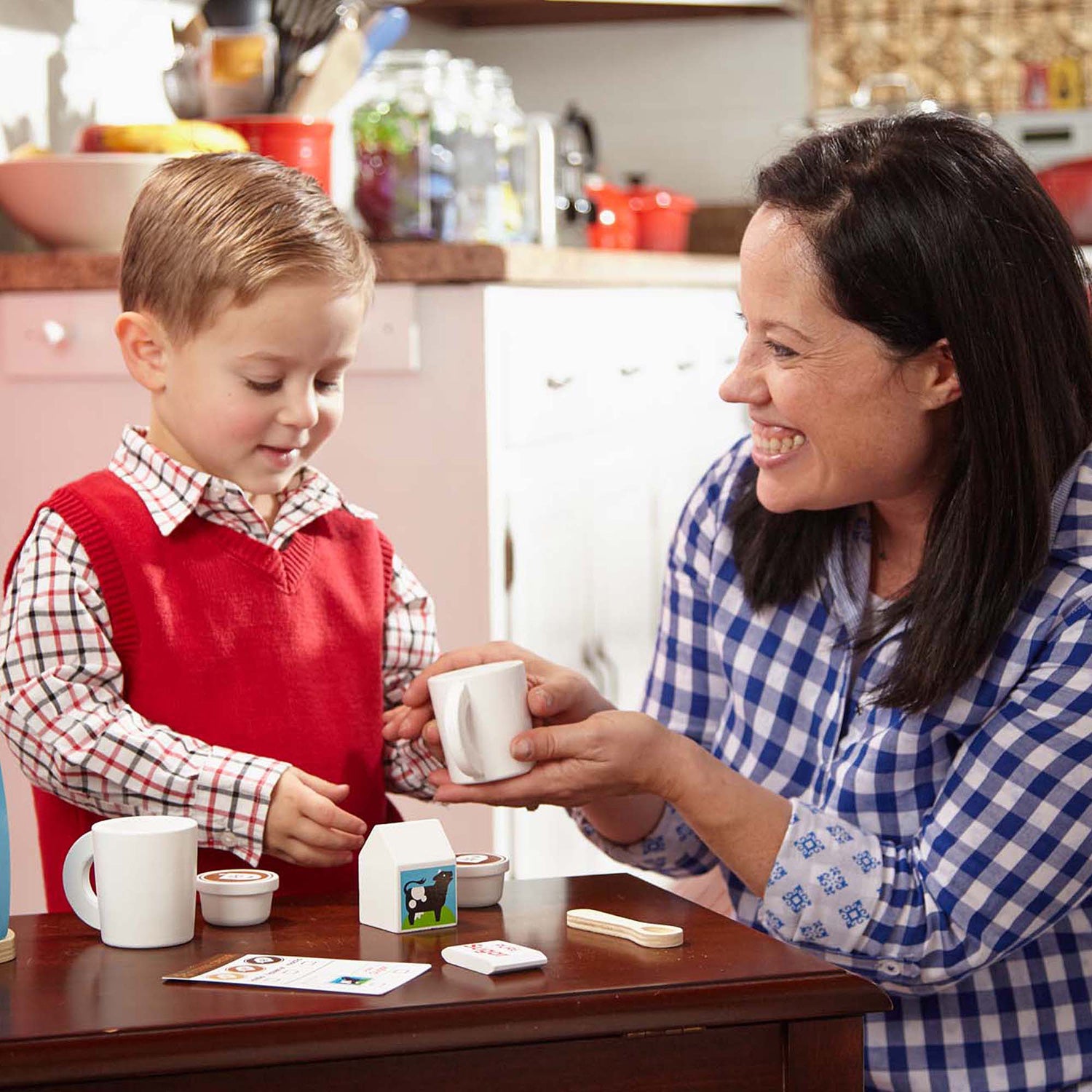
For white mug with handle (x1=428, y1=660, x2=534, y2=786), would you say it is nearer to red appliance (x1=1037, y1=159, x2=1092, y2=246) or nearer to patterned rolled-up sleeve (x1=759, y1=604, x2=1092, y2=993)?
patterned rolled-up sleeve (x1=759, y1=604, x2=1092, y2=993)

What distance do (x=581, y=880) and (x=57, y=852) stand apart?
17.3 inches

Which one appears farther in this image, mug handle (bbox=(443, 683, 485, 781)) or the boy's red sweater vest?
the boy's red sweater vest

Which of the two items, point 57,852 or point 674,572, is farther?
point 674,572

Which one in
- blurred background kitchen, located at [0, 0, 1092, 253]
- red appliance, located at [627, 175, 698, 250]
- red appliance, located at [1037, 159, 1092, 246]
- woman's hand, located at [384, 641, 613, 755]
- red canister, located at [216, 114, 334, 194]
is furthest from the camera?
red appliance, located at [1037, 159, 1092, 246]

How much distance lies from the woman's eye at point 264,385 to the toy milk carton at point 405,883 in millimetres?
418

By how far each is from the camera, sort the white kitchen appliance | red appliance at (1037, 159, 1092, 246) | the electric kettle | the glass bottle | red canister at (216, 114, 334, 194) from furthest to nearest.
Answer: the white kitchen appliance, red appliance at (1037, 159, 1092, 246), the electric kettle, the glass bottle, red canister at (216, 114, 334, 194)

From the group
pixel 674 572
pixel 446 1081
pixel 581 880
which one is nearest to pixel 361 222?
pixel 674 572

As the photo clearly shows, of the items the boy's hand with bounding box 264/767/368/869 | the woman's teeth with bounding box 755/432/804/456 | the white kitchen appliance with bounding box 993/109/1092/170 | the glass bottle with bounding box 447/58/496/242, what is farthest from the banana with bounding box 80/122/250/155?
the white kitchen appliance with bounding box 993/109/1092/170

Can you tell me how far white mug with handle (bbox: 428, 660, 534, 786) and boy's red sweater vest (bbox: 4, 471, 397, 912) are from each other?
0.18 metres

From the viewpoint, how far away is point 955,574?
1.27 meters

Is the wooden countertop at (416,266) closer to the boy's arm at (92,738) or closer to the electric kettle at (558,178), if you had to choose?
the electric kettle at (558,178)

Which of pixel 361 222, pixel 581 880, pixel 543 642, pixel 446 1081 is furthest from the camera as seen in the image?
pixel 361 222

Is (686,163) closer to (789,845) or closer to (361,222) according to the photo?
(361,222)

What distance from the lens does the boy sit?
1208 mm
